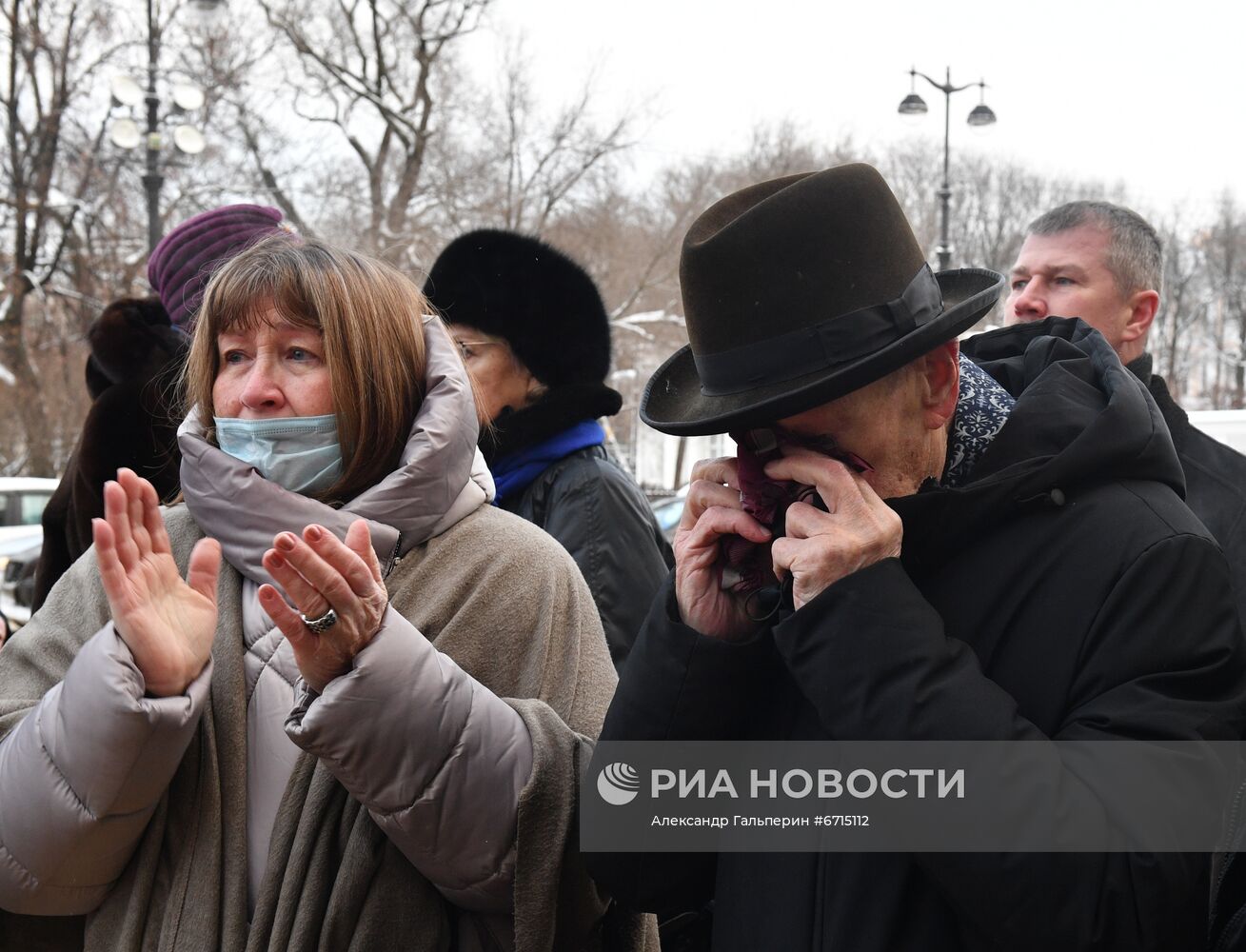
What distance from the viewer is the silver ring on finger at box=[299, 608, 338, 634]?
181 cm

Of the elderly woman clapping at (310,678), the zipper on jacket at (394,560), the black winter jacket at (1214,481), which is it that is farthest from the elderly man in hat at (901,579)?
the black winter jacket at (1214,481)

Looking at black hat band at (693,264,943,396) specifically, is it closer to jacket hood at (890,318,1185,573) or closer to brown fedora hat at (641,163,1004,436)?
brown fedora hat at (641,163,1004,436)

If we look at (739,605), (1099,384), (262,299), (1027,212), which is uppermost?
(262,299)

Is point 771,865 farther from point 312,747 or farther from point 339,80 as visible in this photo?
point 339,80

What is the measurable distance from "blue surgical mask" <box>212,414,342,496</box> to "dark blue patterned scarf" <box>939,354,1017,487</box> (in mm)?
1139

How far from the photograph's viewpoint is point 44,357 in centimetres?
2266

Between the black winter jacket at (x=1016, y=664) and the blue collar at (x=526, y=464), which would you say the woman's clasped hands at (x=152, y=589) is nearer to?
the black winter jacket at (x=1016, y=664)

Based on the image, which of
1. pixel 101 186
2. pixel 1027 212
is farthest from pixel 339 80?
pixel 1027 212

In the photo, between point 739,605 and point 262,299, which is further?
point 262,299

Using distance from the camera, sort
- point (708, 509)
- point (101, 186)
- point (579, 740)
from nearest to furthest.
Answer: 1. point (708, 509)
2. point (579, 740)
3. point (101, 186)

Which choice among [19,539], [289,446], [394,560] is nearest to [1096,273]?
[394,560]

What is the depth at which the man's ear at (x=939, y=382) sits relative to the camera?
1782 millimetres

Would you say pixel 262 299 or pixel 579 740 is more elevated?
pixel 262 299

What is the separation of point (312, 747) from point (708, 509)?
733 mm
